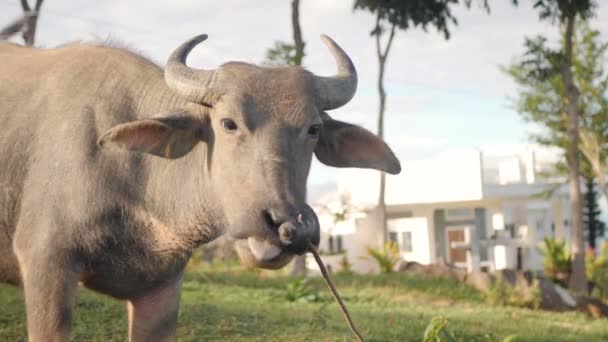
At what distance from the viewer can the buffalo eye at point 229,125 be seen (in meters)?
3.85

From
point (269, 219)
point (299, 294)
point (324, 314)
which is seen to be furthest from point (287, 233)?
point (299, 294)

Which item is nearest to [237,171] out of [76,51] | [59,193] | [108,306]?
[59,193]

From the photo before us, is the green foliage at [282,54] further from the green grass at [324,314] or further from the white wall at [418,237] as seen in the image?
the white wall at [418,237]

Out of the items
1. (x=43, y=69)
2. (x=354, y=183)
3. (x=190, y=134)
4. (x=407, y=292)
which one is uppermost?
(x=354, y=183)

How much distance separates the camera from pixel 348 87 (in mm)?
Result: 4168

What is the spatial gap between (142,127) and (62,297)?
0.85m

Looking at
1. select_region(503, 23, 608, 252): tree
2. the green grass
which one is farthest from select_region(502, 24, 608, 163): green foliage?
the green grass

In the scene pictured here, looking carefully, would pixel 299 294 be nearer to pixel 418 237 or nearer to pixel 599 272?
pixel 599 272

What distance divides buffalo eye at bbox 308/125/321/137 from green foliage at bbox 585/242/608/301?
47.9 feet

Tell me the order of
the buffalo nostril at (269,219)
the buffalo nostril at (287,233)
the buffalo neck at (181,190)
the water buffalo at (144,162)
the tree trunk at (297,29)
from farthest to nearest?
the tree trunk at (297,29), the buffalo neck at (181,190), the water buffalo at (144,162), the buffalo nostril at (269,219), the buffalo nostril at (287,233)

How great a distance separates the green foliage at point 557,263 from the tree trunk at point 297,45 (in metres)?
5.08

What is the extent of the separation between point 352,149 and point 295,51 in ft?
48.2

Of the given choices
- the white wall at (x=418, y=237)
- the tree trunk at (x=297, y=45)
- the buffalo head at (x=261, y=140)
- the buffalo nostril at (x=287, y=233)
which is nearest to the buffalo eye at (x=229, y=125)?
the buffalo head at (x=261, y=140)

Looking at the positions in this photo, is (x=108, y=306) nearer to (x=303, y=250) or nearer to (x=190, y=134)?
(x=190, y=134)
